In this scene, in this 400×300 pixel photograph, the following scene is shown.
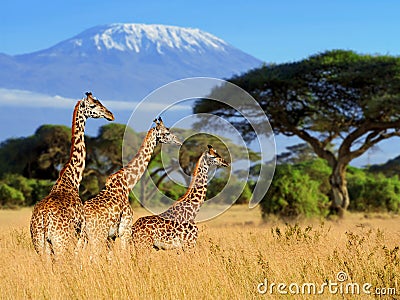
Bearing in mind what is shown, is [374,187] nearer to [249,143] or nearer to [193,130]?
[249,143]

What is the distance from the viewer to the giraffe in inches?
332

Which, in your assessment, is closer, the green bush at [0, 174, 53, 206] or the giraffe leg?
the giraffe leg

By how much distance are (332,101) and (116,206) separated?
Result: 1870 cm

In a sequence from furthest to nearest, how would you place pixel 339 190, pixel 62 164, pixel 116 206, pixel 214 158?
pixel 62 164, pixel 339 190, pixel 214 158, pixel 116 206

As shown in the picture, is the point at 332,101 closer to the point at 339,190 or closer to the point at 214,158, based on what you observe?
the point at 339,190

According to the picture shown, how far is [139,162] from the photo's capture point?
374 inches

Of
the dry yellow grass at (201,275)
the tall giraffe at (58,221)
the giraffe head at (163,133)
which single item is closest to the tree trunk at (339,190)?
the giraffe head at (163,133)

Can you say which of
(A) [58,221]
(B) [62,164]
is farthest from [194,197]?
(B) [62,164]

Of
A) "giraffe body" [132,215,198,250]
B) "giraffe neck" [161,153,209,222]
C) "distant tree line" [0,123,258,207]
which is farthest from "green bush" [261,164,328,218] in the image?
"giraffe body" [132,215,198,250]

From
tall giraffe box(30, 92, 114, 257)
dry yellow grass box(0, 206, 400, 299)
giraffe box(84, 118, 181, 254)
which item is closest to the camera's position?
dry yellow grass box(0, 206, 400, 299)

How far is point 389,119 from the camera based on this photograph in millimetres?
25375

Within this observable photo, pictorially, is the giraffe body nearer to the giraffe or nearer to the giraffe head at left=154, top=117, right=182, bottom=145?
the giraffe

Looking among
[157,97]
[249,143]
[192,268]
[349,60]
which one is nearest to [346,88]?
[349,60]

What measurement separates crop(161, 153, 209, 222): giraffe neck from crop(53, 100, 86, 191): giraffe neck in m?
1.45
